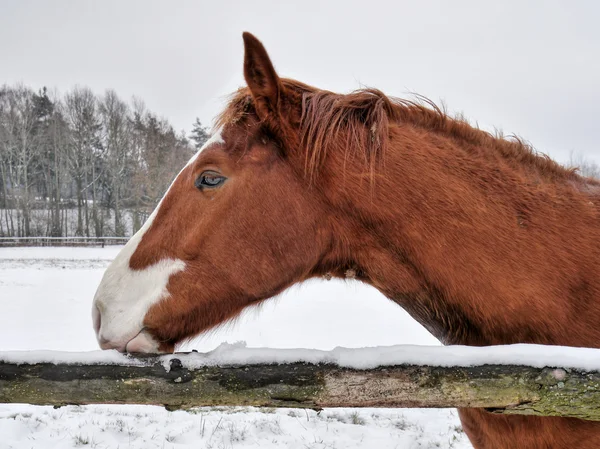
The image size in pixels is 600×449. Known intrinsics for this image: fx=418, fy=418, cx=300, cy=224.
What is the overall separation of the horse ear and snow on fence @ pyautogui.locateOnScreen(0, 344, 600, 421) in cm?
106

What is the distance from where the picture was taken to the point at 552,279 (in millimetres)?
1662

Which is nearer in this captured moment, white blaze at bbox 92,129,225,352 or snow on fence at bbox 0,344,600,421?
snow on fence at bbox 0,344,600,421

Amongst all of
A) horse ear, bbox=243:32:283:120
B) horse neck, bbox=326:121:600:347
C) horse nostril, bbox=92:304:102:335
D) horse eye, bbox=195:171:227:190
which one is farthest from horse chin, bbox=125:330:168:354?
horse ear, bbox=243:32:283:120

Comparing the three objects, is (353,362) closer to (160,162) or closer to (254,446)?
(254,446)

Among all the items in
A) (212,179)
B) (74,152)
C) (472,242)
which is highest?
(74,152)

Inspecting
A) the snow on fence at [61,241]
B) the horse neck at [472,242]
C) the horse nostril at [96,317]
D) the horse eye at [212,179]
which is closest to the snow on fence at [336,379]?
the horse neck at [472,242]

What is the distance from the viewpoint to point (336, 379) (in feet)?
4.62

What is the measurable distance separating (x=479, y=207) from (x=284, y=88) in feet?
3.28

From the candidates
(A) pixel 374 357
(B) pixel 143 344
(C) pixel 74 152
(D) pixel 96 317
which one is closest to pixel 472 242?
(A) pixel 374 357

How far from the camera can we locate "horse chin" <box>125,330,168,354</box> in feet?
5.75

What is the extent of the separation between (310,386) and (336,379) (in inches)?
3.6

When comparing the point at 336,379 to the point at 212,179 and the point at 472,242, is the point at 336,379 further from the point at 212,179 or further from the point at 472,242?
→ the point at 212,179

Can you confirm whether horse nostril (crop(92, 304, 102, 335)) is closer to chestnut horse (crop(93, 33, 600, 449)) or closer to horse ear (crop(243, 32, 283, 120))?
chestnut horse (crop(93, 33, 600, 449))

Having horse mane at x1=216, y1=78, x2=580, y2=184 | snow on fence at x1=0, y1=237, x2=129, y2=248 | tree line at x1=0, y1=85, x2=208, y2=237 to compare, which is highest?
tree line at x1=0, y1=85, x2=208, y2=237
